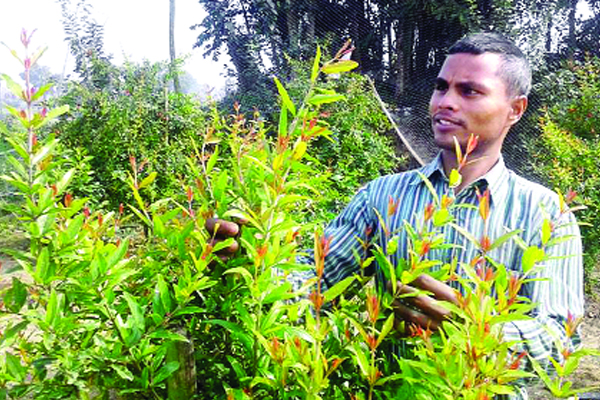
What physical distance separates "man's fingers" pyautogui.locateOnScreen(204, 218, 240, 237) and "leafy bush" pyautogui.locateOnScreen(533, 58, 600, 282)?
3318mm

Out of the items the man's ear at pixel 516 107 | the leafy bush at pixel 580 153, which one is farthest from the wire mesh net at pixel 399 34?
the man's ear at pixel 516 107

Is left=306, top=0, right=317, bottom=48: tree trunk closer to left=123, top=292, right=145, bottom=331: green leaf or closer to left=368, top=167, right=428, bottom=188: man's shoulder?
left=368, top=167, right=428, bottom=188: man's shoulder

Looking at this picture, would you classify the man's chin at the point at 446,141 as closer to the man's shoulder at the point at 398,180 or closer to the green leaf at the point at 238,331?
the man's shoulder at the point at 398,180

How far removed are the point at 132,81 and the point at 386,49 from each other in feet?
19.0

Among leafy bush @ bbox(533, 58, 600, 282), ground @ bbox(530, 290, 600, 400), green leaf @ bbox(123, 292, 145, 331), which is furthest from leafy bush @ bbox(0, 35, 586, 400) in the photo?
leafy bush @ bbox(533, 58, 600, 282)

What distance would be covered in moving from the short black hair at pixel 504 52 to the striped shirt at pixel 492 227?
0.21m

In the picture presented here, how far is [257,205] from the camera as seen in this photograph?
3.08ft

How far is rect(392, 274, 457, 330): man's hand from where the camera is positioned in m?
0.93

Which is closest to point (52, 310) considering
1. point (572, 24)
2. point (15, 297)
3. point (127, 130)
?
point (15, 297)

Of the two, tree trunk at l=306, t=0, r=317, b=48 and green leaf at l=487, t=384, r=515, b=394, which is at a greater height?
tree trunk at l=306, t=0, r=317, b=48

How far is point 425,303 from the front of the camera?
0.94m

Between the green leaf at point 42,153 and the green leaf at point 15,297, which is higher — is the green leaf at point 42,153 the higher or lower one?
the higher one

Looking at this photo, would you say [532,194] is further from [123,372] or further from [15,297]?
[15,297]

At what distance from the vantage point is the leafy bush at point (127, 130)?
5.63 m
